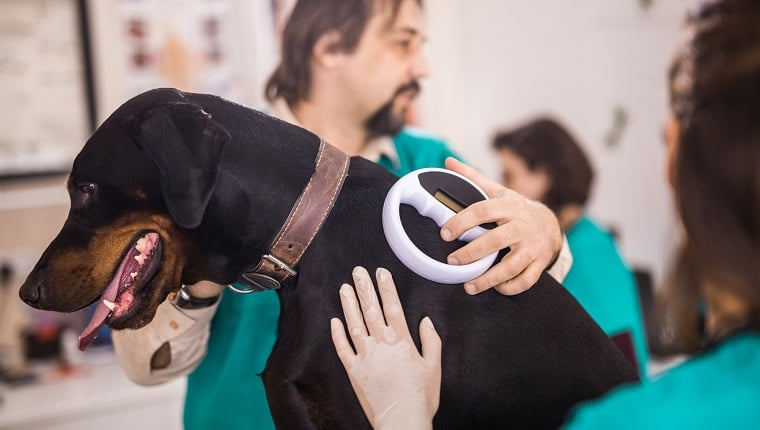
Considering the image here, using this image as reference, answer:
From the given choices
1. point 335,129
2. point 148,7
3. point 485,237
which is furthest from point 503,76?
point 485,237

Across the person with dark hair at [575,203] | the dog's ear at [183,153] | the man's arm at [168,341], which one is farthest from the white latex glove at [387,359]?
the person with dark hair at [575,203]

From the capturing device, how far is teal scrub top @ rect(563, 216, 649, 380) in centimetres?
228

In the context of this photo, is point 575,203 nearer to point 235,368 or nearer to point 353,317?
point 235,368

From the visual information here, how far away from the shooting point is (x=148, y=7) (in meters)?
2.99

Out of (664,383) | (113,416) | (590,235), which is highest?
(664,383)

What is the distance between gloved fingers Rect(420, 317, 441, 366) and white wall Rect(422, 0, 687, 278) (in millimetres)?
2652

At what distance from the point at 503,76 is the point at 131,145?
3.09 m

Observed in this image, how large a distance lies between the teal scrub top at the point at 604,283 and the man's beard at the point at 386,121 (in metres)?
0.83

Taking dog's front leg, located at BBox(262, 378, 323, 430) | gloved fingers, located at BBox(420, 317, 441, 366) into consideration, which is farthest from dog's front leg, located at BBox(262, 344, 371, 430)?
gloved fingers, located at BBox(420, 317, 441, 366)

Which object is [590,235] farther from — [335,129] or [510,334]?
[510,334]

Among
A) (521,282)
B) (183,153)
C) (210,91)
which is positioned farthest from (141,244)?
(210,91)

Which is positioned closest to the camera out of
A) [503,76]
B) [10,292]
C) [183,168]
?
[183,168]

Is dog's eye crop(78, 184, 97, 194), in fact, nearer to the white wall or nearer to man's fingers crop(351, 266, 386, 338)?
man's fingers crop(351, 266, 386, 338)

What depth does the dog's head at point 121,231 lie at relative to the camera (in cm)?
99
